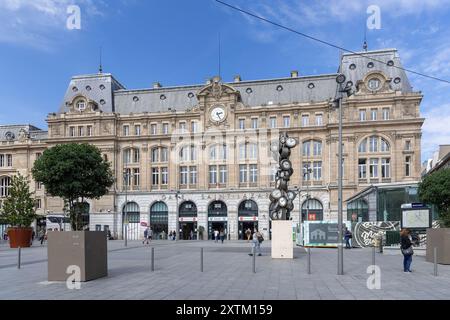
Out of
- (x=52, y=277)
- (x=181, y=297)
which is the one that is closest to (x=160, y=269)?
(x=52, y=277)

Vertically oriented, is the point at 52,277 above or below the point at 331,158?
below

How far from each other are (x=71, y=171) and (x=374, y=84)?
40.2 metres

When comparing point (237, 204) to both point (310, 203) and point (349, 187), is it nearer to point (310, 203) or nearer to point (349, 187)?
point (310, 203)

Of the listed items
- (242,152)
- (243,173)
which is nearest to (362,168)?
(243,173)

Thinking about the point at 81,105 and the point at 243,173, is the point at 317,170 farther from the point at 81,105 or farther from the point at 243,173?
the point at 81,105

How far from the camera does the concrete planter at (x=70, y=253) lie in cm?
1555

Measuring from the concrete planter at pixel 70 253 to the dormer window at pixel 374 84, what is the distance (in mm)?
54411

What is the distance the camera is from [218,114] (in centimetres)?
6862

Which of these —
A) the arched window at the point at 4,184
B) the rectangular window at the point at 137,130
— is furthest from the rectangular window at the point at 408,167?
the arched window at the point at 4,184

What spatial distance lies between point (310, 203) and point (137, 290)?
54.0 metres

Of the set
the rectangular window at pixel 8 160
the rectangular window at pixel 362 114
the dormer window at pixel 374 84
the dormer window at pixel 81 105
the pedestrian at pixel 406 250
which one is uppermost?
the dormer window at pixel 374 84

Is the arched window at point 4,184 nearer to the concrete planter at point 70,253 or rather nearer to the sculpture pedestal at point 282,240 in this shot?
the sculpture pedestal at point 282,240

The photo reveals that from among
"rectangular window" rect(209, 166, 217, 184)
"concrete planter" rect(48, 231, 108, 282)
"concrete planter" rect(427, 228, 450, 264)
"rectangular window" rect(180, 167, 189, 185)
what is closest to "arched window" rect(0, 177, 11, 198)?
"rectangular window" rect(180, 167, 189, 185)

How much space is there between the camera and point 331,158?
64.8 metres
